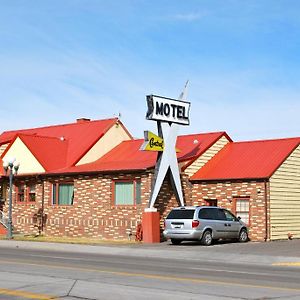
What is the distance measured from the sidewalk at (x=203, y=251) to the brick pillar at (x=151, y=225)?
1.18 metres

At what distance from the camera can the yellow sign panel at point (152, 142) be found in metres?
29.9

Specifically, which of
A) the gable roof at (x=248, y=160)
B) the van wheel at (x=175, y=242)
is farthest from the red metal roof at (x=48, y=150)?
the van wheel at (x=175, y=242)

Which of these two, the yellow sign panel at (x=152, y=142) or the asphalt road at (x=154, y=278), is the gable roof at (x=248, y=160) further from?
the asphalt road at (x=154, y=278)

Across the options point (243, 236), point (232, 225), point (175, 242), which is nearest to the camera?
point (175, 242)

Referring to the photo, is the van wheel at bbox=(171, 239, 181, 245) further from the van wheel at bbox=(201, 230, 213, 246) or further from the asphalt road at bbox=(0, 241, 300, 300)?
the asphalt road at bbox=(0, 241, 300, 300)

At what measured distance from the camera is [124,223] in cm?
3238

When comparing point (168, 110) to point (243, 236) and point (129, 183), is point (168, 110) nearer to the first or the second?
point (129, 183)

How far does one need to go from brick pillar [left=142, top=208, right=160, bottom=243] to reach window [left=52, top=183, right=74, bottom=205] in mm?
6243

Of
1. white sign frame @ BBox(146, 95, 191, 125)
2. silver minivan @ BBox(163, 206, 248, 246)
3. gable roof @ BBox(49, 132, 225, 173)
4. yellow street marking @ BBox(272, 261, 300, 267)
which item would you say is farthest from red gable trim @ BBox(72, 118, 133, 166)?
yellow street marking @ BBox(272, 261, 300, 267)

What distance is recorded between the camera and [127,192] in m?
32.8

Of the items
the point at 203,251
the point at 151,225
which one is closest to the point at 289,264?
the point at 203,251

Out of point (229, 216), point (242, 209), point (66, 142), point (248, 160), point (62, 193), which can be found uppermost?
point (66, 142)

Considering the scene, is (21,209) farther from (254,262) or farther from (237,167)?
(254,262)

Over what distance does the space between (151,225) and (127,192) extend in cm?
316
